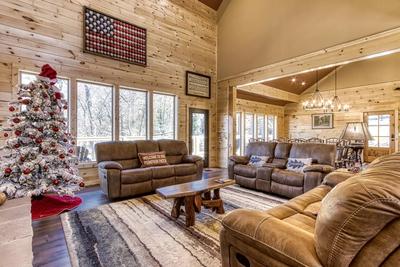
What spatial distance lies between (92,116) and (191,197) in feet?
10.9

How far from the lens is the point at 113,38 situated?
4859 mm

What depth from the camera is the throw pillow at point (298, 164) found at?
3781mm

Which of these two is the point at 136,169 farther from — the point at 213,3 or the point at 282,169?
the point at 213,3

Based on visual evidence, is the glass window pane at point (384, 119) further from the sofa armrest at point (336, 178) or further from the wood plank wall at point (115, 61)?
the sofa armrest at point (336, 178)

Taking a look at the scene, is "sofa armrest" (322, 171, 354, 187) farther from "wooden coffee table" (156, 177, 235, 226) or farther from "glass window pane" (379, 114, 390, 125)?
"glass window pane" (379, 114, 390, 125)

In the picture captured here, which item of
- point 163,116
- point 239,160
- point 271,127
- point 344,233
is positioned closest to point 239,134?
point 271,127

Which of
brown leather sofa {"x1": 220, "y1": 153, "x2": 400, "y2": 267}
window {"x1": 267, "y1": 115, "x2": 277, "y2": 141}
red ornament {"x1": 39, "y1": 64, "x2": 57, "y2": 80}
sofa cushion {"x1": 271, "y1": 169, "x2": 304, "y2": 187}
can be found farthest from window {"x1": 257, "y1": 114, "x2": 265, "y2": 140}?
brown leather sofa {"x1": 220, "y1": 153, "x2": 400, "y2": 267}

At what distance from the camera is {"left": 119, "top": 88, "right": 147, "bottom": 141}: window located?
515 cm

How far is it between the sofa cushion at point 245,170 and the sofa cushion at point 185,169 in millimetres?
881

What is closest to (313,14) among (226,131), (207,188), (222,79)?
(222,79)

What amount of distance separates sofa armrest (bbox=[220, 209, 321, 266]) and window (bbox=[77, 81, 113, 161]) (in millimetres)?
4166

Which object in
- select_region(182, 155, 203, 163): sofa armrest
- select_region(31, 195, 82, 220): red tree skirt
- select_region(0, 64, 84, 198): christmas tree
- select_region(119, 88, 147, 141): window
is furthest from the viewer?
select_region(119, 88, 147, 141): window

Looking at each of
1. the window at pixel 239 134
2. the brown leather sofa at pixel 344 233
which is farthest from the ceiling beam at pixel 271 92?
the brown leather sofa at pixel 344 233

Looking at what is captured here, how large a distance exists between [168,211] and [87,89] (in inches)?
131
